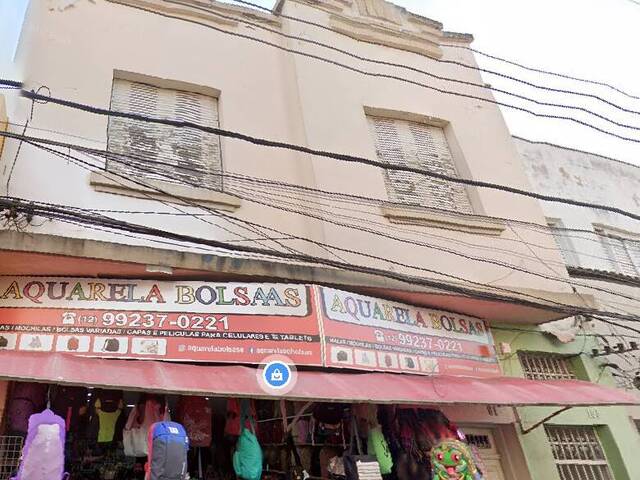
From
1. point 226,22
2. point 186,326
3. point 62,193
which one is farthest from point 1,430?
point 226,22

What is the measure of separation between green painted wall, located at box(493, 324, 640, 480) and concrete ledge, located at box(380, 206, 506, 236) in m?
1.50

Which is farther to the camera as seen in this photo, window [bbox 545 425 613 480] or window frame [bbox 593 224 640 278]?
window frame [bbox 593 224 640 278]

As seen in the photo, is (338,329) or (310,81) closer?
(338,329)

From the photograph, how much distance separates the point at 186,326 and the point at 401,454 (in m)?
2.80

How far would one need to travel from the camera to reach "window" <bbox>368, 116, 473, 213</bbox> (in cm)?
836

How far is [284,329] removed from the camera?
5637 mm

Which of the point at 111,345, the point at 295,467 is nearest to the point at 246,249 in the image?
the point at 111,345

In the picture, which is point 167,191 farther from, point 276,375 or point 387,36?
point 387,36

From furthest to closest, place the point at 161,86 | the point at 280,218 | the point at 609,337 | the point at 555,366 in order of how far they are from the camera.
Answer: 1. the point at 609,337
2. the point at 555,366
3. the point at 161,86
4. the point at 280,218

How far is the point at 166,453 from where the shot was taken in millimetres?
4516

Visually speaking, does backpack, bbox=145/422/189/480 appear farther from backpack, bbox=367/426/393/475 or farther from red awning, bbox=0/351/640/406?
backpack, bbox=367/426/393/475

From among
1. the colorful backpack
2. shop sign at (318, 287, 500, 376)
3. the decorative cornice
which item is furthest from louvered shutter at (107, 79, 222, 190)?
the colorful backpack

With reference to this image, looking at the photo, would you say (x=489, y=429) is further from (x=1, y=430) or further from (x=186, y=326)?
(x=1, y=430)

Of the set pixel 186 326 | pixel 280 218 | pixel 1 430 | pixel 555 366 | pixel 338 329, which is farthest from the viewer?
pixel 555 366
